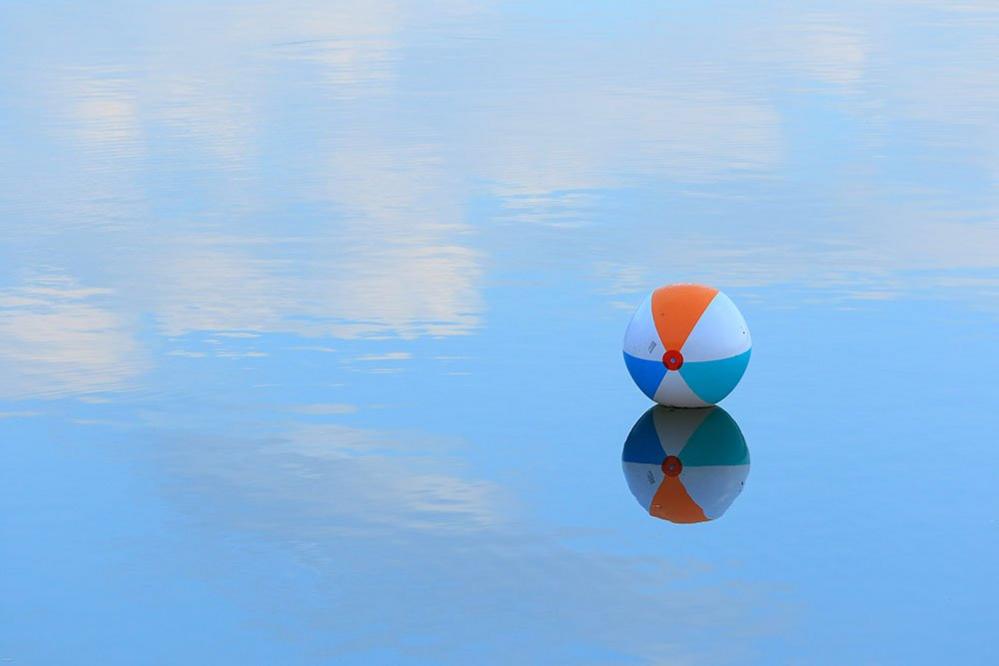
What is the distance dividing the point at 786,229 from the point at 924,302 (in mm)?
2139

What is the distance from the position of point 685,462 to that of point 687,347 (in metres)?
0.81

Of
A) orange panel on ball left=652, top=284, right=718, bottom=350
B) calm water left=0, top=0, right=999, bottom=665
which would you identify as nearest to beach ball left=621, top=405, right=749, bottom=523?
calm water left=0, top=0, right=999, bottom=665

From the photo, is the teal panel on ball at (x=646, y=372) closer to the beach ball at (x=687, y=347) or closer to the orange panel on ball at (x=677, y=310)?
the beach ball at (x=687, y=347)

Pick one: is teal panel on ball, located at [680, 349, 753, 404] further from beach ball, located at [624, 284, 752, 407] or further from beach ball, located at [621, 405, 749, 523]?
beach ball, located at [621, 405, 749, 523]

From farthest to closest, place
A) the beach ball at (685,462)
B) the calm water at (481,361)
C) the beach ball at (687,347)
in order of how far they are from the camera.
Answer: the beach ball at (687,347)
the beach ball at (685,462)
the calm water at (481,361)

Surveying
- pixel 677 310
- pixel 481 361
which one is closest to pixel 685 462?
pixel 677 310

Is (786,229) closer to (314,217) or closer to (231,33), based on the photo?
(314,217)

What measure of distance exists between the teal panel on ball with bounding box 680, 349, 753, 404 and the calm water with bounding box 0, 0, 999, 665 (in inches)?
8.0

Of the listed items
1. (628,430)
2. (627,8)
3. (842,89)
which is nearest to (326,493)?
(628,430)

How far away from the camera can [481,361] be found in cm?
1135

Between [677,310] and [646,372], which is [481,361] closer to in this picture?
[646,372]

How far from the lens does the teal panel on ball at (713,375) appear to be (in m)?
10.3

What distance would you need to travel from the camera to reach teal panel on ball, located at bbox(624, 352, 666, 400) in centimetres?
1035

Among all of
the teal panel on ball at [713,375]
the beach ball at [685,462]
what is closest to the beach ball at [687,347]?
the teal panel on ball at [713,375]
